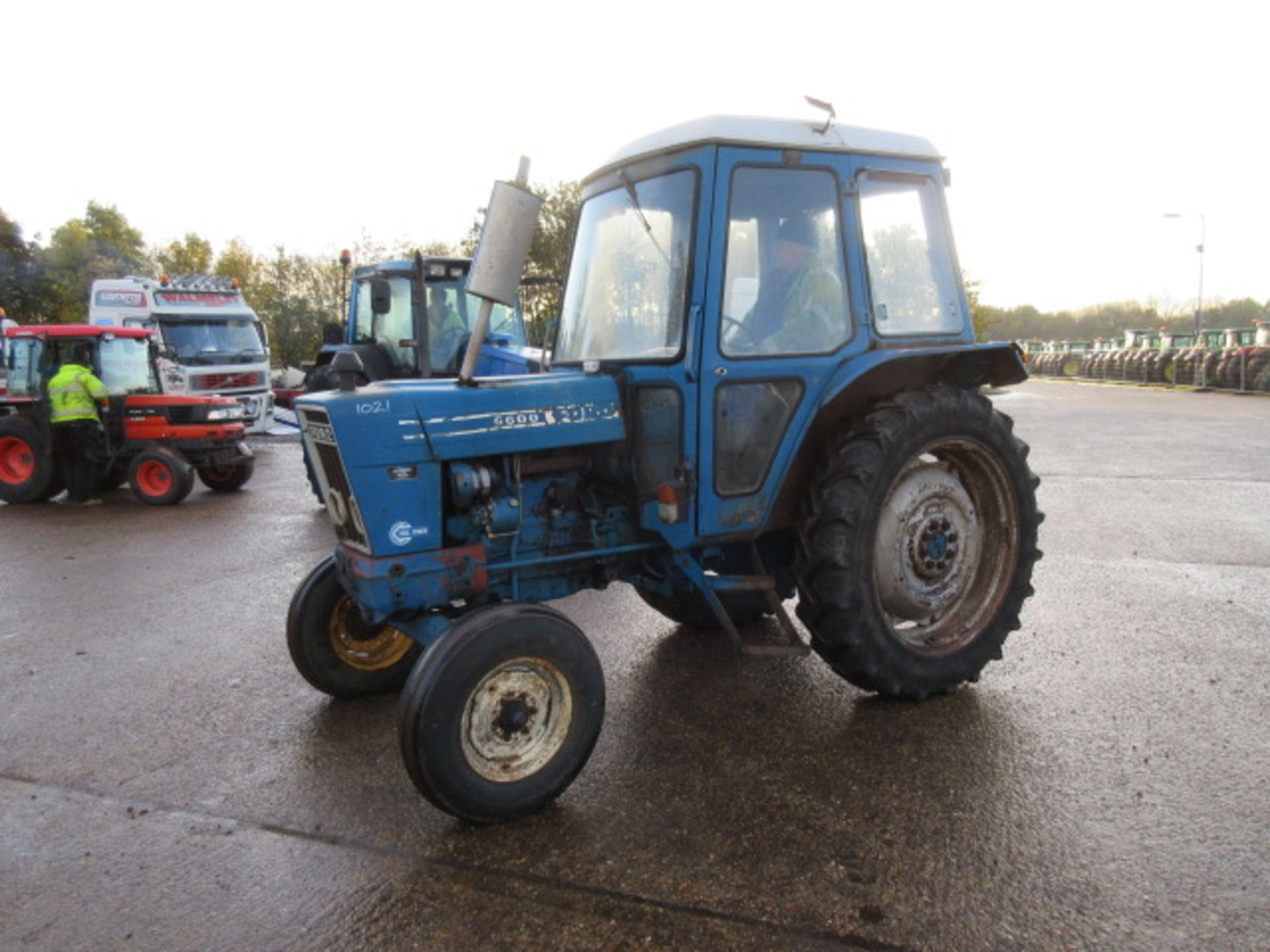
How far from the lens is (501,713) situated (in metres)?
3.00

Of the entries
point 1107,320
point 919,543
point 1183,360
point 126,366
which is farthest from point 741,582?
point 1107,320

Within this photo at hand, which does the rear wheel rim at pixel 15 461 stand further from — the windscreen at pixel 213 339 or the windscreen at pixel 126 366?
the windscreen at pixel 213 339

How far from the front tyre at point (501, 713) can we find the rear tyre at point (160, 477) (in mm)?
8509

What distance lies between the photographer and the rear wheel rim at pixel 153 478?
10352 mm

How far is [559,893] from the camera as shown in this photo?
2607 millimetres

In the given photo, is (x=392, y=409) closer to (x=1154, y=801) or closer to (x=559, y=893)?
(x=559, y=893)

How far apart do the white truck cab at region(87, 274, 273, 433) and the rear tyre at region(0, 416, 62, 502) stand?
4.45 m

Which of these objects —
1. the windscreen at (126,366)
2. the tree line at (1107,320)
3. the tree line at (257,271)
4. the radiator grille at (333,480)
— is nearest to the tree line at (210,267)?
the tree line at (257,271)

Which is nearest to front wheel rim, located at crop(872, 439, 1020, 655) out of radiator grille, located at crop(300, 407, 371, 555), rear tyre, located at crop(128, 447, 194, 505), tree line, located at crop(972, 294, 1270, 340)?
radiator grille, located at crop(300, 407, 371, 555)

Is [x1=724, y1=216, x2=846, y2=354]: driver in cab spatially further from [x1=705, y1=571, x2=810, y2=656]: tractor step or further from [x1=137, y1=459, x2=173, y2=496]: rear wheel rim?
[x1=137, y1=459, x2=173, y2=496]: rear wheel rim

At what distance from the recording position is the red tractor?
10.4 metres

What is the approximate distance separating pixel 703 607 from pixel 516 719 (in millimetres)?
1926

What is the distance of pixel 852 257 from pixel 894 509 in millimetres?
1094

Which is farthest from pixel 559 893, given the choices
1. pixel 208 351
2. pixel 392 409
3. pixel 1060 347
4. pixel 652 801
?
pixel 1060 347
